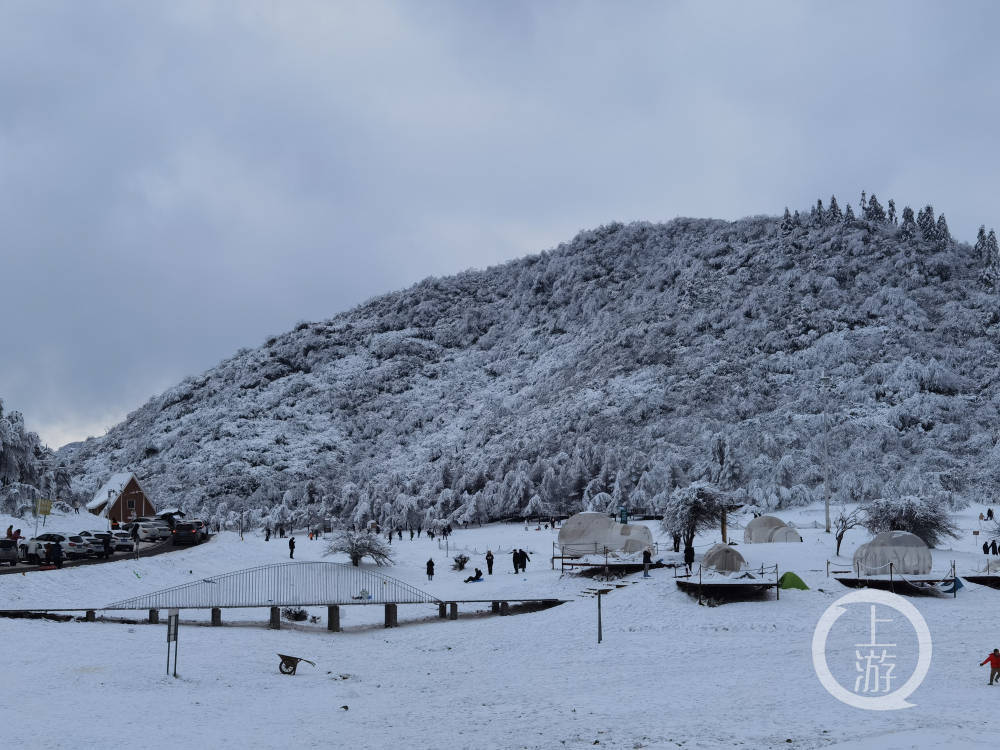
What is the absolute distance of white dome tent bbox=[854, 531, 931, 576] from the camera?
36344 millimetres

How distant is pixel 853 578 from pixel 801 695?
54.9 ft

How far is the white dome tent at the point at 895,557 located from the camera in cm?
3634

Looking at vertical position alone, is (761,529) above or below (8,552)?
below

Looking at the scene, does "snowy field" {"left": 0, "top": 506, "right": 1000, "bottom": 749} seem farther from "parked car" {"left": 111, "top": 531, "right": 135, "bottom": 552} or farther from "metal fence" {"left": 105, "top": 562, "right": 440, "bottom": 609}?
"parked car" {"left": 111, "top": 531, "right": 135, "bottom": 552}

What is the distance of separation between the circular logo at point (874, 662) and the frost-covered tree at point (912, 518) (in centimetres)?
1182

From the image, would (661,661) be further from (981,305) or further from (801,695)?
(981,305)

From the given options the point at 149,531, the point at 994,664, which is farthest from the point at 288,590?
the point at 994,664

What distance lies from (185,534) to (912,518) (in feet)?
132

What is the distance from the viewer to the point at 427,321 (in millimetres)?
185875

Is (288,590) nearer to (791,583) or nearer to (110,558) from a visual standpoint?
(110,558)

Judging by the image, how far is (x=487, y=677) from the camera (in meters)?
25.2

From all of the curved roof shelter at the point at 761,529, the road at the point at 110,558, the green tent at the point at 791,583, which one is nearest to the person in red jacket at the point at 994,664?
the green tent at the point at 791,583

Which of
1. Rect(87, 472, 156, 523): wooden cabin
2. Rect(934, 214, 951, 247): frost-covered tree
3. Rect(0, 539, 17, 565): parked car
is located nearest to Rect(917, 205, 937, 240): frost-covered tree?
Rect(934, 214, 951, 247): frost-covered tree

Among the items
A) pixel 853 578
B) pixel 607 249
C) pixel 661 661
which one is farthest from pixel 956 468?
pixel 607 249
